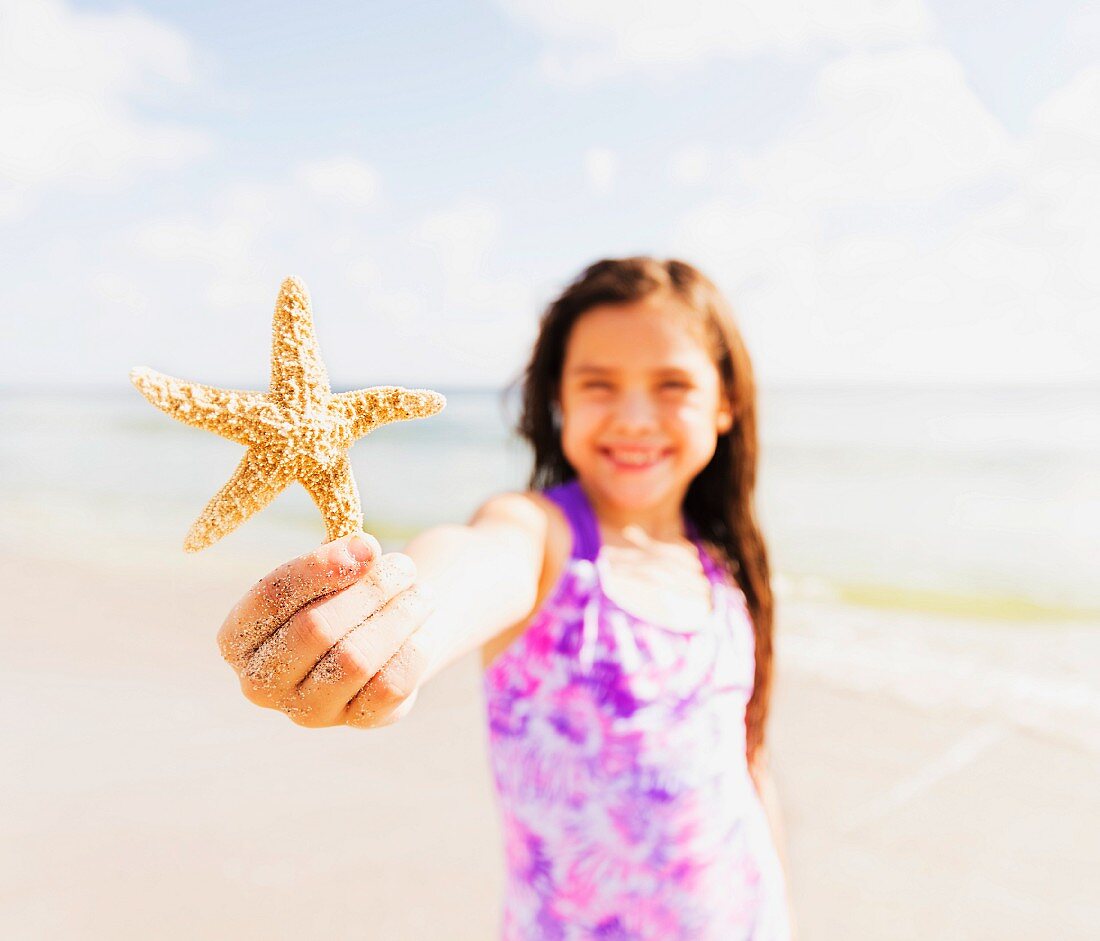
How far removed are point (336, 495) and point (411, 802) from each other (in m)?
3.70

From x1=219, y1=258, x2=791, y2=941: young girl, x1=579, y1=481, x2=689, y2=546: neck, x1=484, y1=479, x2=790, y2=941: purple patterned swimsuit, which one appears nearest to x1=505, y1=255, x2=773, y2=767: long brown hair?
x1=219, y1=258, x2=791, y2=941: young girl

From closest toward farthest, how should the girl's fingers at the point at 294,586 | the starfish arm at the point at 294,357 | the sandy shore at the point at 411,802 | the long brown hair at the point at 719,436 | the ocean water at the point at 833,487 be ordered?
the girl's fingers at the point at 294,586, the starfish arm at the point at 294,357, the long brown hair at the point at 719,436, the sandy shore at the point at 411,802, the ocean water at the point at 833,487

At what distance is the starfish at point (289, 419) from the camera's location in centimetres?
123

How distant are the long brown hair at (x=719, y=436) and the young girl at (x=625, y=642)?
0.01 metres

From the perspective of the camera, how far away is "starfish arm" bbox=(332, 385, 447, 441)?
130 cm

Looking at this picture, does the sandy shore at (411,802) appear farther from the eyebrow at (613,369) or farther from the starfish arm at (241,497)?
the starfish arm at (241,497)

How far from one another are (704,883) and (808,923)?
5.98 ft

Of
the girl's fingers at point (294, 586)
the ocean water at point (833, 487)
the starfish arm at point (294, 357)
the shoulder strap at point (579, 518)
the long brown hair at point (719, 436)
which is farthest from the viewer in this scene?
the ocean water at point (833, 487)

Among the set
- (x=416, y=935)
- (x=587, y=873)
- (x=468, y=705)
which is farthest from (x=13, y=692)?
(x=587, y=873)

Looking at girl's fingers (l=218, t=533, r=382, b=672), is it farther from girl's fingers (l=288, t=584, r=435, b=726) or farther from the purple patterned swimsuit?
the purple patterned swimsuit

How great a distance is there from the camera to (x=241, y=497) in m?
1.25

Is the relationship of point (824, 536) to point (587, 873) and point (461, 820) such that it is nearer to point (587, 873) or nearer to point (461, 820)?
point (461, 820)

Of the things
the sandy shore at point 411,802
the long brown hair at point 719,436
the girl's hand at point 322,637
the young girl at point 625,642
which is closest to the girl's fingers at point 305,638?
the girl's hand at point 322,637

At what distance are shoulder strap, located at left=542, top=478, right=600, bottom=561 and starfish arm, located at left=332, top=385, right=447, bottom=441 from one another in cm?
117
